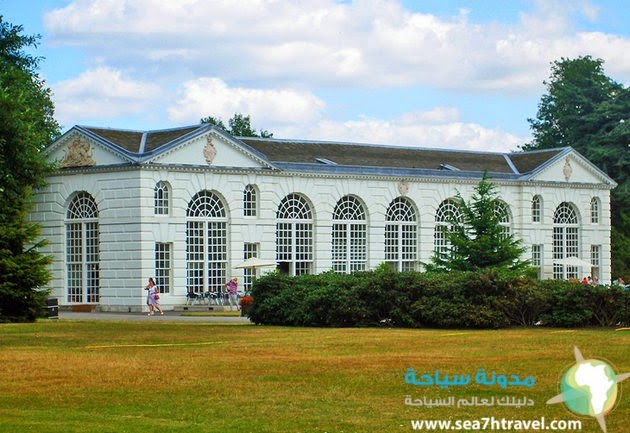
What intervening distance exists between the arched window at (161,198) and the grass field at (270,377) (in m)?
22.0

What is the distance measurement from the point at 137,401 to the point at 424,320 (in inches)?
710

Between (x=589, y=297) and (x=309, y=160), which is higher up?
(x=309, y=160)

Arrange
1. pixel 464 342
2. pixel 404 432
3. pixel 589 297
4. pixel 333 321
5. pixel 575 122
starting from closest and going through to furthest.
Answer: pixel 404 432 < pixel 464 342 < pixel 589 297 < pixel 333 321 < pixel 575 122

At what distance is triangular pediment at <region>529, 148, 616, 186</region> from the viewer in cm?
6969

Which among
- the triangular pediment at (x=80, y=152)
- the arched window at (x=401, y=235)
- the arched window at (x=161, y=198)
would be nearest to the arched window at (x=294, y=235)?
the arched window at (x=401, y=235)

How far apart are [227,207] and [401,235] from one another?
1029 cm

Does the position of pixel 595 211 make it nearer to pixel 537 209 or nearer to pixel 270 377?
pixel 537 209

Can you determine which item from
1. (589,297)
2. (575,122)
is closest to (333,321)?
(589,297)

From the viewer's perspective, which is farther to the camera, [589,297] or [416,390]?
Result: [589,297]

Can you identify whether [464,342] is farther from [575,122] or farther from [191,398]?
[575,122]

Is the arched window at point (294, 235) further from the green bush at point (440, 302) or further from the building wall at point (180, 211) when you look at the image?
the green bush at point (440, 302)

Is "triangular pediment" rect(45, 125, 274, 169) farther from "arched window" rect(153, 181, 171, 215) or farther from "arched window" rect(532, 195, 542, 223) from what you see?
"arched window" rect(532, 195, 542, 223)

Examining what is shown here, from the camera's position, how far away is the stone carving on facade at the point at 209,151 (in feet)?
188

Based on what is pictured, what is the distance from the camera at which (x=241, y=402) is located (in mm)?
19141
